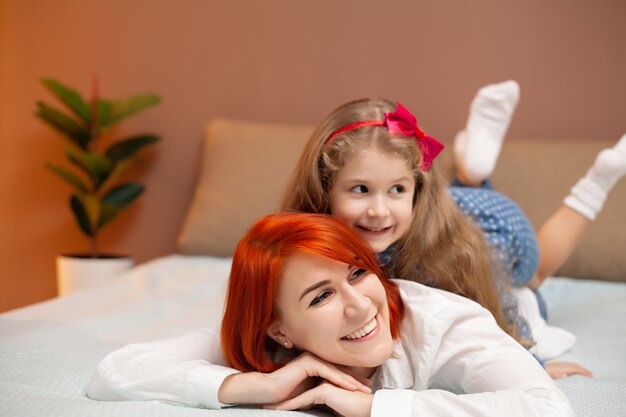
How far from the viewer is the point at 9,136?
3.09 metres

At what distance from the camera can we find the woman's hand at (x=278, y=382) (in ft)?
3.39

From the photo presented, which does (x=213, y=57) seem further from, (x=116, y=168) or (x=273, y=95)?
(x=116, y=168)

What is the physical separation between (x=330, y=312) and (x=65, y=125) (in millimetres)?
2047

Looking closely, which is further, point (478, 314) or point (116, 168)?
point (116, 168)

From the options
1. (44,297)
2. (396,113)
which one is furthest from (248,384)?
(44,297)

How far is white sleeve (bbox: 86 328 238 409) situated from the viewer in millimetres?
1046

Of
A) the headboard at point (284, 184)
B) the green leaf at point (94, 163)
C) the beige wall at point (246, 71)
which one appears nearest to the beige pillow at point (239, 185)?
the headboard at point (284, 184)

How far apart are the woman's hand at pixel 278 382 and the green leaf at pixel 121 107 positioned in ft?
6.16

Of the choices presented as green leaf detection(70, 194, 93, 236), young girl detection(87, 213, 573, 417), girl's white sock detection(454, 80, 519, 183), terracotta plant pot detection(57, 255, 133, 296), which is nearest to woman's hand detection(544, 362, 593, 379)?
young girl detection(87, 213, 573, 417)

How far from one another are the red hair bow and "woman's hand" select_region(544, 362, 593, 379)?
1.48ft

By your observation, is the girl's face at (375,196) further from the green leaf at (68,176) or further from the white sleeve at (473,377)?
the green leaf at (68,176)

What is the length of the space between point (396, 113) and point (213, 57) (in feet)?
5.44

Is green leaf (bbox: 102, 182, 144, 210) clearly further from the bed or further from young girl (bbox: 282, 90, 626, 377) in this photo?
young girl (bbox: 282, 90, 626, 377)

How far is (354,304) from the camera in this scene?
1018mm
